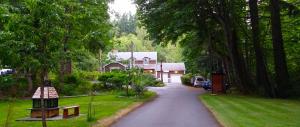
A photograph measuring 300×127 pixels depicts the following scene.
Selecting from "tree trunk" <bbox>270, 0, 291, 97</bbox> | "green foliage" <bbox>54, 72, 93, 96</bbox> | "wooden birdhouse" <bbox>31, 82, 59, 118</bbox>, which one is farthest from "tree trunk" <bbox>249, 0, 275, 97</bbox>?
"wooden birdhouse" <bbox>31, 82, 59, 118</bbox>

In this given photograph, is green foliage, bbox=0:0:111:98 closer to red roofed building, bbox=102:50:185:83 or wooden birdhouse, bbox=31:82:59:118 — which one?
wooden birdhouse, bbox=31:82:59:118

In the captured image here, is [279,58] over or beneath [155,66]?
beneath

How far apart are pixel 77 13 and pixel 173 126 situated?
5397mm

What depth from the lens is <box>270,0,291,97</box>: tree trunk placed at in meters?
37.7

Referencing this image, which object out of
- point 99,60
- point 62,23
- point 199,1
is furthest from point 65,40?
point 99,60

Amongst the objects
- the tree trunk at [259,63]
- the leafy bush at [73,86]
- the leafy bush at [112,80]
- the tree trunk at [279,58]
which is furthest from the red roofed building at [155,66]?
the tree trunk at [279,58]

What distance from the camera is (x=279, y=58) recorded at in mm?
37844

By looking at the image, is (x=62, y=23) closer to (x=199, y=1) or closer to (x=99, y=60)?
(x=199, y=1)

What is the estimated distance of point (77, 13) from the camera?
16875 mm

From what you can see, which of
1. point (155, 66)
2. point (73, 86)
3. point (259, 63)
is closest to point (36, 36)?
point (259, 63)

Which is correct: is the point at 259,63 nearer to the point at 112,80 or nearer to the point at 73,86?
the point at 73,86

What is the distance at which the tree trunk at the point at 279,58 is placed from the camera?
37.7 m

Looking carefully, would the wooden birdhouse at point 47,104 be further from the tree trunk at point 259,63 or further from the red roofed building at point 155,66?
the red roofed building at point 155,66

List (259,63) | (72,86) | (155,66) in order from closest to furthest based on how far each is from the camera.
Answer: (259,63)
(72,86)
(155,66)
